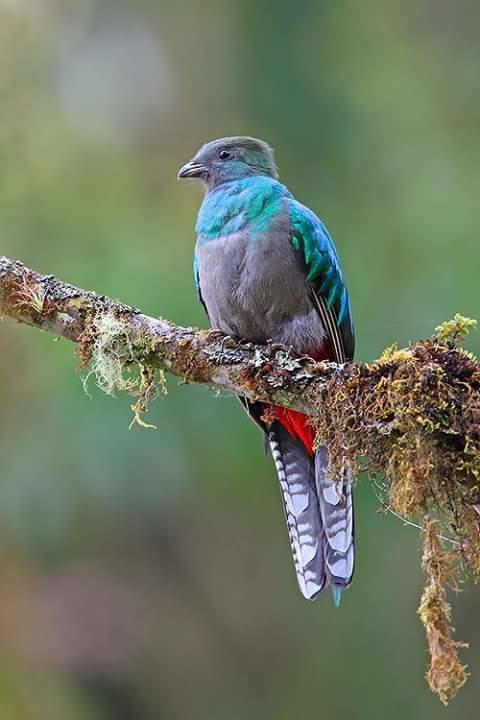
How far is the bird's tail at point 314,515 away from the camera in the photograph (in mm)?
4078

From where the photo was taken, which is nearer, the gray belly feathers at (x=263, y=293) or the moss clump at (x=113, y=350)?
the moss clump at (x=113, y=350)

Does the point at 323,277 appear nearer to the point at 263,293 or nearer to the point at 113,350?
the point at 263,293

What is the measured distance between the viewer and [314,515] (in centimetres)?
426

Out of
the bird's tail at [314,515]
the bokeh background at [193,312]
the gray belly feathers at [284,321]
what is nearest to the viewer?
the bird's tail at [314,515]

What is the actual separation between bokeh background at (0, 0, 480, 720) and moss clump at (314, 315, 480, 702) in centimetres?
262

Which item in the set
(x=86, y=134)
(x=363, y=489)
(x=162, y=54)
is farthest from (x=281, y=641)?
(x=162, y=54)

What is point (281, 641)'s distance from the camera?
6738 millimetres

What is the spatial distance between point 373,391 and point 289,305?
1.16m

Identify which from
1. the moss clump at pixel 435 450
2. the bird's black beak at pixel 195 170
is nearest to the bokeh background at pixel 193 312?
the bird's black beak at pixel 195 170

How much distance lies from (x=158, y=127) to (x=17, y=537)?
10.9 ft

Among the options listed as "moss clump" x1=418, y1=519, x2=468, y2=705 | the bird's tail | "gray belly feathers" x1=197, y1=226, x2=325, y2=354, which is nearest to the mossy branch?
"moss clump" x1=418, y1=519, x2=468, y2=705

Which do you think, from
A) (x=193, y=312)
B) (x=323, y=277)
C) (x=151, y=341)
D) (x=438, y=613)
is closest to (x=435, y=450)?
(x=438, y=613)

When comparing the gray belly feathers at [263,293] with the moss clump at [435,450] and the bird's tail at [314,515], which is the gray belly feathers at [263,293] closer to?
the bird's tail at [314,515]

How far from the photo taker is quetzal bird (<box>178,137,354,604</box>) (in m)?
4.24
